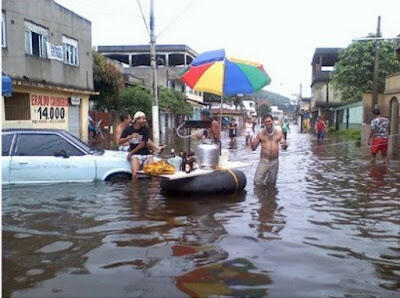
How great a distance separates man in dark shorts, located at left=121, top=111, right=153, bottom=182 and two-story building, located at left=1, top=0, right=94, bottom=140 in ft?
35.2

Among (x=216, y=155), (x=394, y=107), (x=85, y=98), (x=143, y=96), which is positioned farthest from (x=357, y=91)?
(x=216, y=155)

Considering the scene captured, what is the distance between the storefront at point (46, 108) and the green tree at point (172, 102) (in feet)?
41.5

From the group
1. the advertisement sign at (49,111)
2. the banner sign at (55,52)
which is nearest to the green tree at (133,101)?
the advertisement sign at (49,111)

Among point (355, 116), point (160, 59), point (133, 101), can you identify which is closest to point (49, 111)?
point (133, 101)

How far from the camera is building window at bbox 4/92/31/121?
19.5 metres

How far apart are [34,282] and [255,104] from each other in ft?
414

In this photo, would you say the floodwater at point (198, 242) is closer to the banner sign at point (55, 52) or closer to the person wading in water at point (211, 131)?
the person wading in water at point (211, 131)

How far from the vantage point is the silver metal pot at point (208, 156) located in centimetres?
861

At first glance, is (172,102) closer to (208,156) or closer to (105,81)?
(105,81)

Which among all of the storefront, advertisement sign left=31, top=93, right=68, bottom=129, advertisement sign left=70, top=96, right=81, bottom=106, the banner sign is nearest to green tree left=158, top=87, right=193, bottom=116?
the storefront

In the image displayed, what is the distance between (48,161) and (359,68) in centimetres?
3565

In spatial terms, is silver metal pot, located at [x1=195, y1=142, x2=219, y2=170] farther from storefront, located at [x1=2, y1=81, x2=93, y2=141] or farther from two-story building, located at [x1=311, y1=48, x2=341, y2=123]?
two-story building, located at [x1=311, y1=48, x2=341, y2=123]

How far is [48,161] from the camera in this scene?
9023mm

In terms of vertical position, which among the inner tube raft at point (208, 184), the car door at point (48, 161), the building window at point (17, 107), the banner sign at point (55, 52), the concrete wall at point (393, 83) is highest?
the banner sign at point (55, 52)
